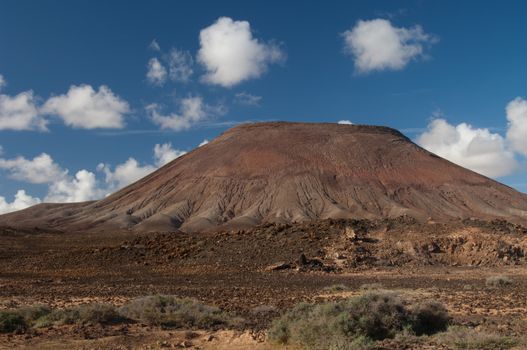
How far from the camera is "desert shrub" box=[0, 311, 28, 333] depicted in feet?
35.7

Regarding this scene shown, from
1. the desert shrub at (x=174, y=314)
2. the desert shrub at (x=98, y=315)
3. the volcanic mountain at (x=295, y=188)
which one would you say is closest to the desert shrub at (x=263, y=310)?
the desert shrub at (x=174, y=314)

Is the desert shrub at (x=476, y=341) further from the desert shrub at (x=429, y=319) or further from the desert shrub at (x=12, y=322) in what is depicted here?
the desert shrub at (x=12, y=322)

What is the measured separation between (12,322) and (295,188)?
274 feet

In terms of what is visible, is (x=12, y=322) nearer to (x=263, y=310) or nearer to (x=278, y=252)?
(x=263, y=310)

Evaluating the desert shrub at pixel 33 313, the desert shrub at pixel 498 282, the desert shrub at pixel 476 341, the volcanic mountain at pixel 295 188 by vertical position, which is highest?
the volcanic mountain at pixel 295 188

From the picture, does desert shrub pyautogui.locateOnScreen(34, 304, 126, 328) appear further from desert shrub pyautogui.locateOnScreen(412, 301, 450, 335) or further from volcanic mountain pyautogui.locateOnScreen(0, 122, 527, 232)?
volcanic mountain pyautogui.locateOnScreen(0, 122, 527, 232)

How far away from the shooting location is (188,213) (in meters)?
91.1

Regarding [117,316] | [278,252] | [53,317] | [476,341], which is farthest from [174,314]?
[278,252]

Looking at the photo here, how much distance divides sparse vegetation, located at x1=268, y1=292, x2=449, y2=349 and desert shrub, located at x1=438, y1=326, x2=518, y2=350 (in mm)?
1017

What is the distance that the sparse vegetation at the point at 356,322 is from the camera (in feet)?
30.1

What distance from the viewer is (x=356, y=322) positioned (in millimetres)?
9930

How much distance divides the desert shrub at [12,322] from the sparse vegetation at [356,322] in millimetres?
5615

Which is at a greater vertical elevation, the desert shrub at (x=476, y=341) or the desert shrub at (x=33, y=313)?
the desert shrub at (x=33, y=313)

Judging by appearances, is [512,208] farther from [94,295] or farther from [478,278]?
[94,295]
